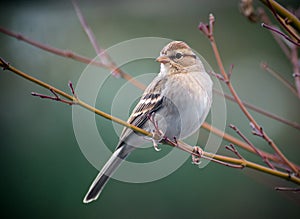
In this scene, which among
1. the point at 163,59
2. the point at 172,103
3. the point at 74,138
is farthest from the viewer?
the point at 74,138

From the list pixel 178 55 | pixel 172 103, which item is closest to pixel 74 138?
pixel 172 103

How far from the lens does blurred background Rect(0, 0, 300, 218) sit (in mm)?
2070

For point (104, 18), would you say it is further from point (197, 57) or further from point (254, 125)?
point (254, 125)

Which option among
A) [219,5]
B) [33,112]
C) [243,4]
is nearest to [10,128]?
[33,112]

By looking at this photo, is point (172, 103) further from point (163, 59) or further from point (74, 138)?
point (74, 138)

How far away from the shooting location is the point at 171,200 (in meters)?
2.11

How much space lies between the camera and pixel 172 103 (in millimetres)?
1231

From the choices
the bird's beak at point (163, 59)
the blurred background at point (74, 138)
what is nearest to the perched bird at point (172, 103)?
the bird's beak at point (163, 59)

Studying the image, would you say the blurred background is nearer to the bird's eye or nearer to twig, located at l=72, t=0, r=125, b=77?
twig, located at l=72, t=0, r=125, b=77

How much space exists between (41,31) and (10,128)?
0.69 m

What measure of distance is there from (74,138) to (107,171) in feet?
3.03

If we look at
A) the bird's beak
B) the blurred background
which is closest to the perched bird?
the bird's beak

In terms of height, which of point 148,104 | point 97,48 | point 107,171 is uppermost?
point 97,48

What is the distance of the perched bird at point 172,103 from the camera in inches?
44.9
